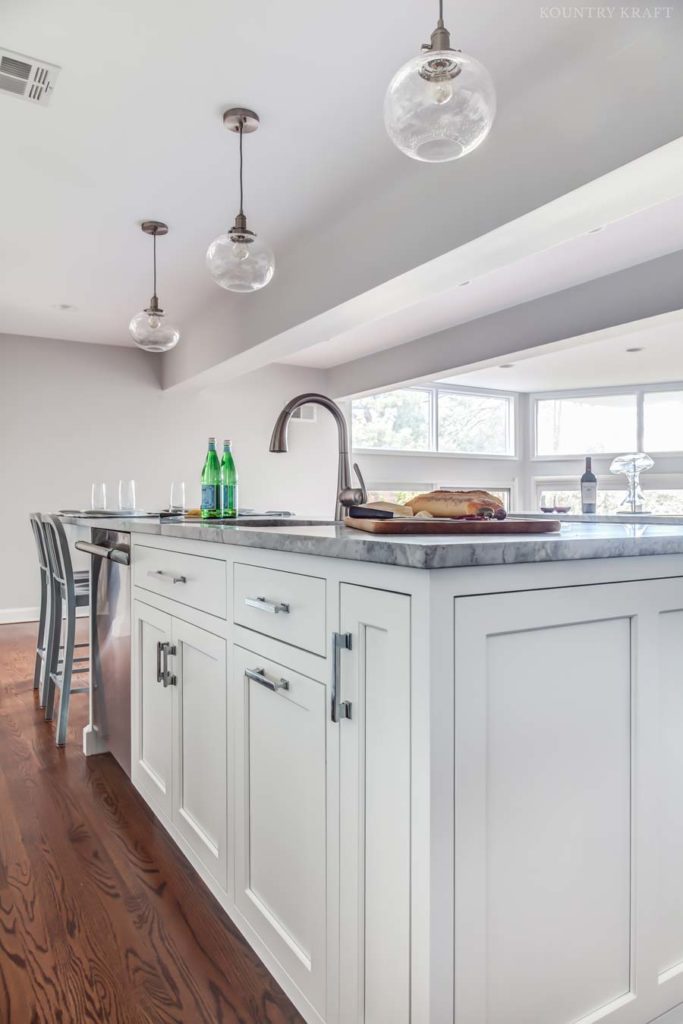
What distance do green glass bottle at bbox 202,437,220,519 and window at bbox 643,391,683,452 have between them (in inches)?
278

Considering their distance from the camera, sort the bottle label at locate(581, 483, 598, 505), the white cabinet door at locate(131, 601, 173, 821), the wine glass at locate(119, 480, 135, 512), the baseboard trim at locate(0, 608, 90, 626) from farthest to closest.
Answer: the baseboard trim at locate(0, 608, 90, 626), the wine glass at locate(119, 480, 135, 512), the bottle label at locate(581, 483, 598, 505), the white cabinet door at locate(131, 601, 173, 821)

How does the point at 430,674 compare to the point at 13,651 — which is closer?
the point at 430,674

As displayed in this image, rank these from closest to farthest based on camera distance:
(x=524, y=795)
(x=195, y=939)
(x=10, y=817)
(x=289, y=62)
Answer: (x=524, y=795) → (x=195, y=939) → (x=10, y=817) → (x=289, y=62)

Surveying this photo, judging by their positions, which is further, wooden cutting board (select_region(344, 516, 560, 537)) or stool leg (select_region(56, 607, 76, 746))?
stool leg (select_region(56, 607, 76, 746))

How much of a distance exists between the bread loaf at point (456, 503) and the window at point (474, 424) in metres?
6.80

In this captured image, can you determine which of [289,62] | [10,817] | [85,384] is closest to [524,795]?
[10,817]

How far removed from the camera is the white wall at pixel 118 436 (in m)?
6.05

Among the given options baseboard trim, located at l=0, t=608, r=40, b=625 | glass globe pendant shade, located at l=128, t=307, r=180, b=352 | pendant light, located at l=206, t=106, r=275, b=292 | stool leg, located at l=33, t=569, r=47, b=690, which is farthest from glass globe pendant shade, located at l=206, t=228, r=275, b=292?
baseboard trim, located at l=0, t=608, r=40, b=625

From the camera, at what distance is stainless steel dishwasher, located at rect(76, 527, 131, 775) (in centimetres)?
231

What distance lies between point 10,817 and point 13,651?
9.39 ft

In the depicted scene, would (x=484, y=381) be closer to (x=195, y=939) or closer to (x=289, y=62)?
A: (x=289, y=62)

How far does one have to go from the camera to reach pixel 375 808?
3.33ft

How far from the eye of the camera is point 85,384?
6.38 metres

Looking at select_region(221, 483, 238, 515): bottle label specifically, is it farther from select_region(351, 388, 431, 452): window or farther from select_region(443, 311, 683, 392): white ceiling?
select_region(351, 388, 431, 452): window
